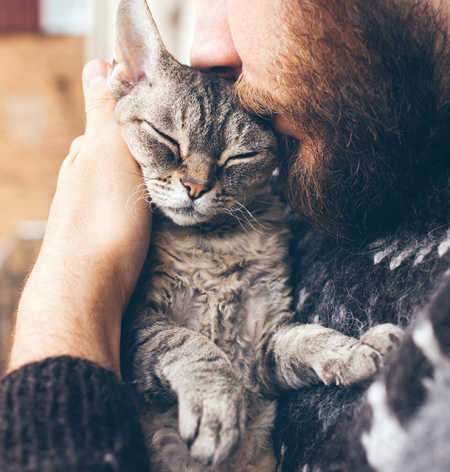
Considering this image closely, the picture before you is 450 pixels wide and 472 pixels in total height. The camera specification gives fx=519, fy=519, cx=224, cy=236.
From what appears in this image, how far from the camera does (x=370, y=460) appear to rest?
615mm

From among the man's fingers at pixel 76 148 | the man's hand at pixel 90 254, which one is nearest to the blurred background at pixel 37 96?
the man's fingers at pixel 76 148

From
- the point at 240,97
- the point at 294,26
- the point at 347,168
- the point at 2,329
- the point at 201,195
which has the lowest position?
the point at 2,329

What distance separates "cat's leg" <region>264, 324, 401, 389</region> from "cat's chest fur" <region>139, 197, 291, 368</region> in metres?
0.08

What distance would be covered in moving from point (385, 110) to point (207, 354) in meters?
0.59

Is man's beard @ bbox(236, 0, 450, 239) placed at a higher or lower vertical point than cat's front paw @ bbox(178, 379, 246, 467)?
higher

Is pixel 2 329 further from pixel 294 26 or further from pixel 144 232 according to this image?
pixel 294 26

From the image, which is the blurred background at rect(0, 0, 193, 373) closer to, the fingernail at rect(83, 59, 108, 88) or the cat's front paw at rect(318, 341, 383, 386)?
the fingernail at rect(83, 59, 108, 88)

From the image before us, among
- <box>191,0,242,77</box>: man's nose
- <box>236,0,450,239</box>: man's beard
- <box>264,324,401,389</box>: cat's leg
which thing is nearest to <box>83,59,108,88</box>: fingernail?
<box>191,0,242,77</box>: man's nose

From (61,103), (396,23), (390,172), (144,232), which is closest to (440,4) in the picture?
(396,23)

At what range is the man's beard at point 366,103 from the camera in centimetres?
94

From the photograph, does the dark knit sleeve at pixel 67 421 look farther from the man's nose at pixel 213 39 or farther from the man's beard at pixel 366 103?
the man's nose at pixel 213 39

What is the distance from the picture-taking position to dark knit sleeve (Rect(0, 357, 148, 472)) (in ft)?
2.27

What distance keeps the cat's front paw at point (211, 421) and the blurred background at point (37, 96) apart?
1.46 meters

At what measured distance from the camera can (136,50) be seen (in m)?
1.32
